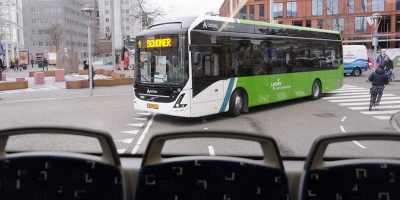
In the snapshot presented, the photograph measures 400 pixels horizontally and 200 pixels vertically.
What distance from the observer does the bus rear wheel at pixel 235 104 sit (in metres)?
9.83

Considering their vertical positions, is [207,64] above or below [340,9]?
below

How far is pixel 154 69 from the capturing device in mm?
9141

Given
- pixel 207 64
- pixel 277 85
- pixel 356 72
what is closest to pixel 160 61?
pixel 207 64

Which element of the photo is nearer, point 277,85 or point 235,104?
point 235,104

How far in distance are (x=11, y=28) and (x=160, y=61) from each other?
156ft

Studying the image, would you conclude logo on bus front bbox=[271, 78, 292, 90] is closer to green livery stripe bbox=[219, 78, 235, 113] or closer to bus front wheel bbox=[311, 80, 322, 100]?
green livery stripe bbox=[219, 78, 235, 113]

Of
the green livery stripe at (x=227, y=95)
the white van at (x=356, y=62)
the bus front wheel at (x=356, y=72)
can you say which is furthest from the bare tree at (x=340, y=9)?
the bus front wheel at (x=356, y=72)

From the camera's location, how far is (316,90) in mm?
13312

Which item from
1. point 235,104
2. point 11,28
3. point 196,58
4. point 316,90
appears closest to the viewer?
point 196,58

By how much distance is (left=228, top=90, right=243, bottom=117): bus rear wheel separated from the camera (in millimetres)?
9828

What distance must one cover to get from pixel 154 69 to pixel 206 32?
4.83ft

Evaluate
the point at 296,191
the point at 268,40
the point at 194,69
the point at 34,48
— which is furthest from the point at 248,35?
the point at 34,48

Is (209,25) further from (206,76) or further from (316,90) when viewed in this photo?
(316,90)

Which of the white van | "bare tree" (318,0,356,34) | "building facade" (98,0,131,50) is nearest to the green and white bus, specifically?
"building facade" (98,0,131,50)
